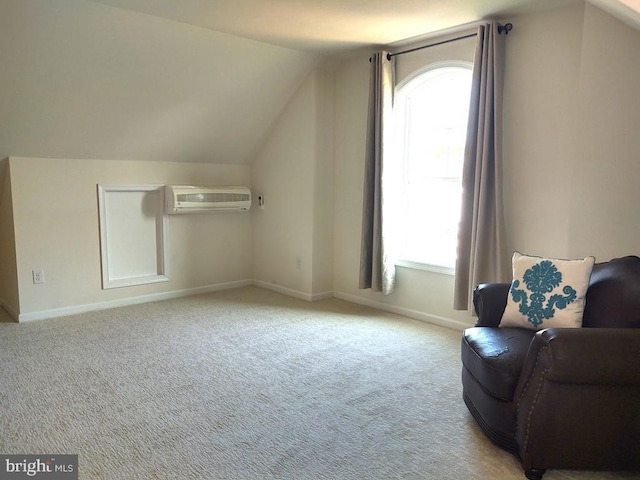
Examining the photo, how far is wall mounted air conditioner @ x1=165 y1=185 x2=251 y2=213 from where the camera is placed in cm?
489

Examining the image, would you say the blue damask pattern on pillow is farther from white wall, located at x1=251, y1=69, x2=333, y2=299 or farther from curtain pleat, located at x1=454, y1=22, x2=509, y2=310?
white wall, located at x1=251, y1=69, x2=333, y2=299

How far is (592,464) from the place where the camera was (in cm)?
201

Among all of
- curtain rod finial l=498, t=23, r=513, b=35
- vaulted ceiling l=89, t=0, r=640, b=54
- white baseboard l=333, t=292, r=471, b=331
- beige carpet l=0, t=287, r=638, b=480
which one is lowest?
beige carpet l=0, t=287, r=638, b=480

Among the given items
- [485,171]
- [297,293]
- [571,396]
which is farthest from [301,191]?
[571,396]

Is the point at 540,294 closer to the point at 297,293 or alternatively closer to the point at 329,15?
the point at 329,15

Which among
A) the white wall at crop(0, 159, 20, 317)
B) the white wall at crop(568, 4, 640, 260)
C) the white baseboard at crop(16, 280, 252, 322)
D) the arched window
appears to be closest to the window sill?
the arched window

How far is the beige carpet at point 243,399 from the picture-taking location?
2.15 m

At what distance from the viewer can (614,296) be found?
2.34 metres

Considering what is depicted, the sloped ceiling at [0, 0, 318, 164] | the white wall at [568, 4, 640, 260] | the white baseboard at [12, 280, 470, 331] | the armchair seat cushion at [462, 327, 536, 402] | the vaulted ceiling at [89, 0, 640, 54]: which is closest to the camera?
the armchair seat cushion at [462, 327, 536, 402]

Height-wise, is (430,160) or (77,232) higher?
(430,160)

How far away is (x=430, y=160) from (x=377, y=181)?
1.66 ft

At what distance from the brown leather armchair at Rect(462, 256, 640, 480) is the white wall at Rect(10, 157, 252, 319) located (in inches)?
145

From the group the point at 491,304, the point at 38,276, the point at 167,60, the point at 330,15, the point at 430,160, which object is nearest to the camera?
the point at 491,304

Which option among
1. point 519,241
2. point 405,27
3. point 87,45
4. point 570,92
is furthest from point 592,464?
point 87,45
